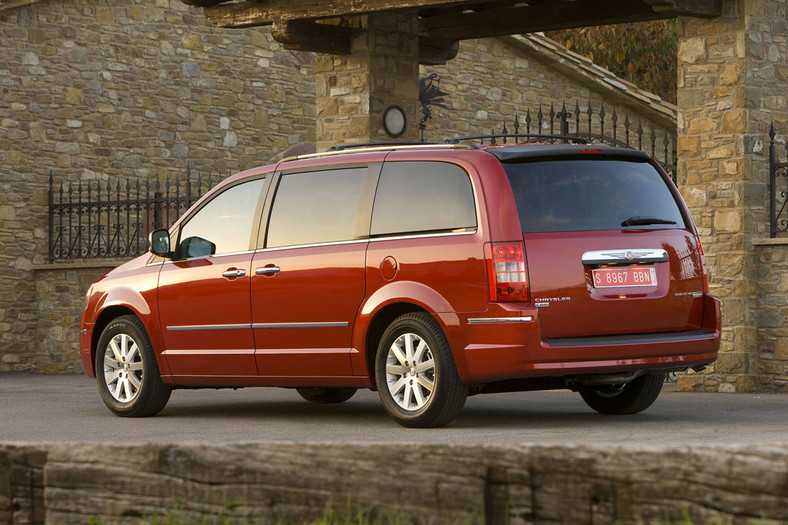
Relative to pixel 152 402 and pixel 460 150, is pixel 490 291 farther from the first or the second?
pixel 152 402

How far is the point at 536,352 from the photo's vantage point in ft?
28.5

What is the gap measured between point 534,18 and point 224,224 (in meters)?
7.05

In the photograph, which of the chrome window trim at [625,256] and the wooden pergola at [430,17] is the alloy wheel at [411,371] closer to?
the chrome window trim at [625,256]

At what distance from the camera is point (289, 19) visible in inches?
612

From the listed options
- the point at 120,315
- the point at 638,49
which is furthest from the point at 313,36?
the point at 638,49

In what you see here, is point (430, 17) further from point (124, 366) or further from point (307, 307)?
point (307, 307)

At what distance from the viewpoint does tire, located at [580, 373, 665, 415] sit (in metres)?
10.3

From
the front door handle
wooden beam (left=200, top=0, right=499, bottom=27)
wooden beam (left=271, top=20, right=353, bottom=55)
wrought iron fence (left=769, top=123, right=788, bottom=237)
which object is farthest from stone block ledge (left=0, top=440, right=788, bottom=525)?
wooden beam (left=271, top=20, right=353, bottom=55)

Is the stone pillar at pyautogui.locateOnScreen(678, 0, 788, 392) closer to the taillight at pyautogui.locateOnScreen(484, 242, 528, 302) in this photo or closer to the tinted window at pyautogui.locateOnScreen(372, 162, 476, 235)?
the tinted window at pyautogui.locateOnScreen(372, 162, 476, 235)

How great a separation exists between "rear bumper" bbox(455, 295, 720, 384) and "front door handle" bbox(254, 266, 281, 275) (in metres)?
1.74

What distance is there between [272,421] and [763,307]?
521 centimetres

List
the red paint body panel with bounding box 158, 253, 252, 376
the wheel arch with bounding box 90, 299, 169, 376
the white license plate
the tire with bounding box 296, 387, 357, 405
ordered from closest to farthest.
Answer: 1. the white license plate
2. the red paint body panel with bounding box 158, 253, 252, 376
3. the wheel arch with bounding box 90, 299, 169, 376
4. the tire with bounding box 296, 387, 357, 405

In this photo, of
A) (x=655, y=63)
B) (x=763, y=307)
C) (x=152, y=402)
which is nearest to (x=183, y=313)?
(x=152, y=402)

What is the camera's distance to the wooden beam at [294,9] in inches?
566
